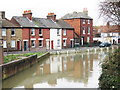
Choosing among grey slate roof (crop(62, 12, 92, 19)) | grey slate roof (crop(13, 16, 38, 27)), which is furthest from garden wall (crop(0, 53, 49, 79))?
grey slate roof (crop(62, 12, 92, 19))

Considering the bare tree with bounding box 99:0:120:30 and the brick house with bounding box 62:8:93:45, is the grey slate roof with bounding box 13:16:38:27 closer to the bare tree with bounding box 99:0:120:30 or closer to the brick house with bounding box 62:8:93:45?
the brick house with bounding box 62:8:93:45

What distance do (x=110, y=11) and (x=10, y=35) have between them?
22.8m

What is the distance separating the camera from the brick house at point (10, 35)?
32.0 meters

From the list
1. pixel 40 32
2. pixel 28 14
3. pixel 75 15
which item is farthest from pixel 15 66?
pixel 75 15

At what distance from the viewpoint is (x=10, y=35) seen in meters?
32.8

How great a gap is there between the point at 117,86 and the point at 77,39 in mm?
36355

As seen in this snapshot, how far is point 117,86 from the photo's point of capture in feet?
31.1

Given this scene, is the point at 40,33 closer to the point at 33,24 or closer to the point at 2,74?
the point at 33,24

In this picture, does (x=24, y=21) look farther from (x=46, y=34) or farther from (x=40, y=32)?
(x=46, y=34)

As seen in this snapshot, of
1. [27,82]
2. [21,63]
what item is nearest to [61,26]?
[21,63]

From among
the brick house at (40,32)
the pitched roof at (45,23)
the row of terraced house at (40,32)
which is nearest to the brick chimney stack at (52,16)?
the row of terraced house at (40,32)

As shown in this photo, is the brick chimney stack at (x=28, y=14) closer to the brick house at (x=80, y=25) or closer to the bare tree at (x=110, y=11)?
the brick house at (x=80, y=25)

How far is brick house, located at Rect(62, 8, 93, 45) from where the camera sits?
46312mm

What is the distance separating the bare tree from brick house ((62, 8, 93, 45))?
31.8m
